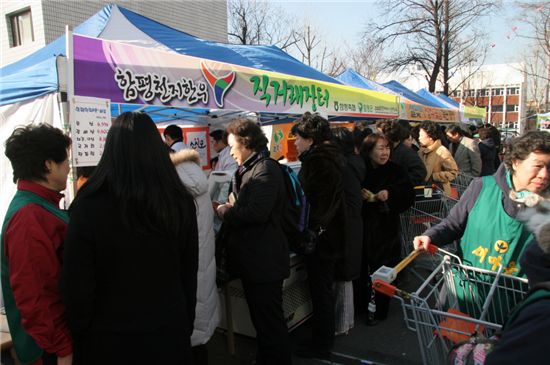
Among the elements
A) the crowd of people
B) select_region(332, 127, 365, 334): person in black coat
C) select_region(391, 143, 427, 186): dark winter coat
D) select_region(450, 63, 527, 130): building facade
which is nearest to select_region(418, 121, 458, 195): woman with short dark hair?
select_region(391, 143, 427, 186): dark winter coat

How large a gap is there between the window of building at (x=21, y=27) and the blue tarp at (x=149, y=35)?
32.2ft

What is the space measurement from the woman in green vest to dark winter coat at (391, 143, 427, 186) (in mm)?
2213

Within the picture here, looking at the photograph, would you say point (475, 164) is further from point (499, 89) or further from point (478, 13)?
point (499, 89)

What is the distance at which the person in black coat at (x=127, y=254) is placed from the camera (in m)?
1.43

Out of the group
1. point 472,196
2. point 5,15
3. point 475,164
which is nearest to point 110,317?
point 472,196

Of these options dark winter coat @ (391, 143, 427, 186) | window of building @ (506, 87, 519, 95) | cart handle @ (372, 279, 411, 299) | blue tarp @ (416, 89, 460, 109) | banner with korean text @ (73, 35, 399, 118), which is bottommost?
cart handle @ (372, 279, 411, 299)

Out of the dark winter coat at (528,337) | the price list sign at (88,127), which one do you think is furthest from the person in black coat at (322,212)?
the dark winter coat at (528,337)

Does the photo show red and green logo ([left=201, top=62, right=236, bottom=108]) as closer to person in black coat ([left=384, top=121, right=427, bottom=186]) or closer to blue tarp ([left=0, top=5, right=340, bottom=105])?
blue tarp ([left=0, top=5, right=340, bottom=105])

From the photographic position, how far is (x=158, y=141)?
157cm

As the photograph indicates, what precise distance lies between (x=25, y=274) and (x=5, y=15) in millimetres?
16092

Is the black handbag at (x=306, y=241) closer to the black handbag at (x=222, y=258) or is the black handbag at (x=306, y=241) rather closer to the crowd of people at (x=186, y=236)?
the crowd of people at (x=186, y=236)

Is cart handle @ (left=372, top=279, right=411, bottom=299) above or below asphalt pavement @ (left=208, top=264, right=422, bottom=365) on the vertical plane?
above

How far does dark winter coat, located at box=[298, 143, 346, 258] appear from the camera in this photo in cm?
302

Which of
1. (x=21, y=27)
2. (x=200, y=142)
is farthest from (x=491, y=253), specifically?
(x=21, y=27)
